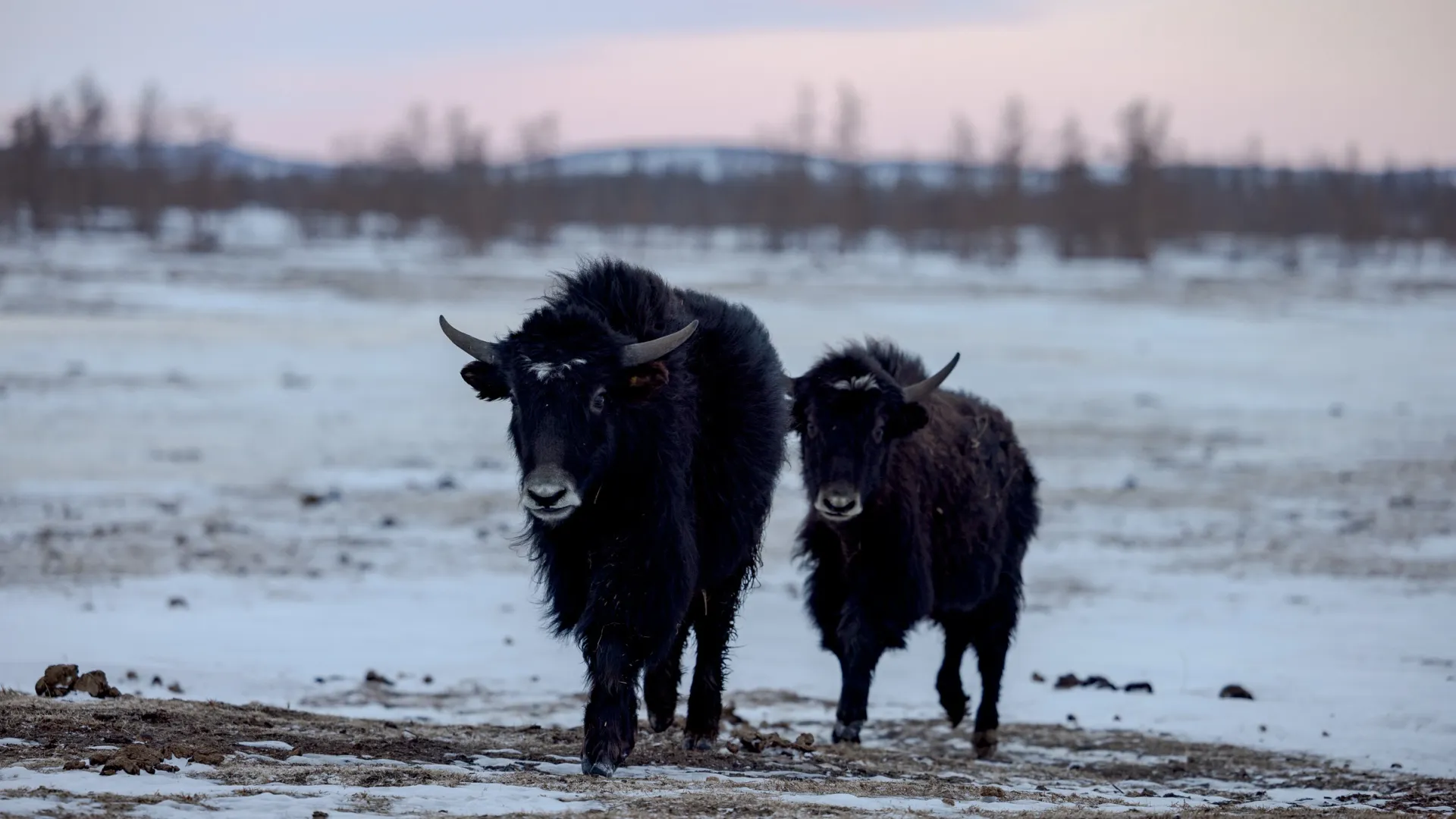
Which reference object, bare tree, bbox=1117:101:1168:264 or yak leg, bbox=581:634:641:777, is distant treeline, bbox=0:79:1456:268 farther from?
yak leg, bbox=581:634:641:777

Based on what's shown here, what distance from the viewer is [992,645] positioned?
29.7ft

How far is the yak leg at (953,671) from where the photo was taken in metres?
8.80

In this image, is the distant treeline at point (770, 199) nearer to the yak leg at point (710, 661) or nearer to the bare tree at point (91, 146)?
the bare tree at point (91, 146)

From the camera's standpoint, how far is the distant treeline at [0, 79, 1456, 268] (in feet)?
208

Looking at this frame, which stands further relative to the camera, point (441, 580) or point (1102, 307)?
point (1102, 307)

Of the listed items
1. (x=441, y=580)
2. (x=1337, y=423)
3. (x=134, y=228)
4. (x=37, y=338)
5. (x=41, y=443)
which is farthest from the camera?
(x=134, y=228)

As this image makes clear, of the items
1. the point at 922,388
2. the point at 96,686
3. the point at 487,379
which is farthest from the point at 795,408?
the point at 96,686

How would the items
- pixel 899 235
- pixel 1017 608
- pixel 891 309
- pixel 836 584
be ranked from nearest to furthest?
1. pixel 836 584
2. pixel 1017 608
3. pixel 891 309
4. pixel 899 235

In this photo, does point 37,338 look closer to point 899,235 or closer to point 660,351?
point 660,351

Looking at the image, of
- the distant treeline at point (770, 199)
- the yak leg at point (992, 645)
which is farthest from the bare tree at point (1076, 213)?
the yak leg at point (992, 645)

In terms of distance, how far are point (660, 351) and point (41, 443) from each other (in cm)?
1390

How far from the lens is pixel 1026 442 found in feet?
64.5

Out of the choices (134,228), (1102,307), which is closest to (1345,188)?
(1102,307)

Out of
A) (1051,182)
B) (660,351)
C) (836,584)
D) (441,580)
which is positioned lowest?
(441,580)
